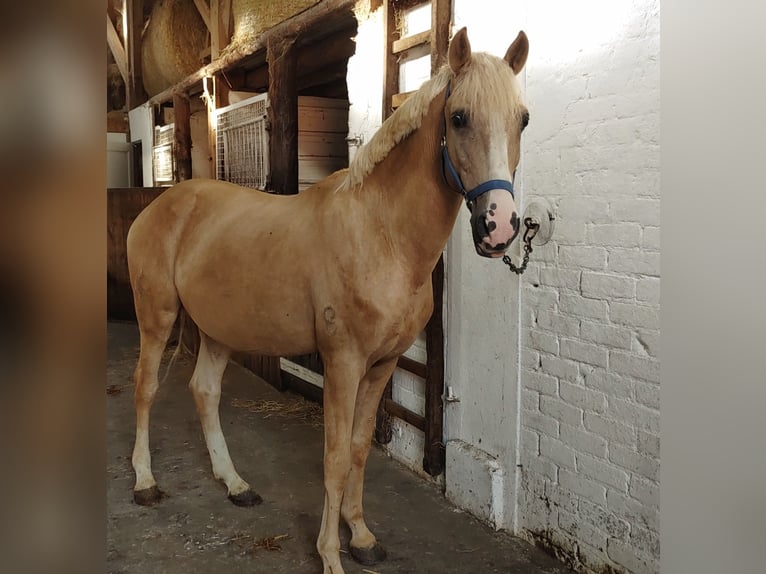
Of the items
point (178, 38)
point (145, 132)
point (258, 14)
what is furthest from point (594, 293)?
point (145, 132)

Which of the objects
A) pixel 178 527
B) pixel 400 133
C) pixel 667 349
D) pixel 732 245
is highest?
pixel 400 133

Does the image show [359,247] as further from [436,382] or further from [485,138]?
[436,382]

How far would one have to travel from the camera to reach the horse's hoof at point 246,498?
278 cm

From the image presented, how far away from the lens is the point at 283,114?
173 inches

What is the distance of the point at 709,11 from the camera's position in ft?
3.11

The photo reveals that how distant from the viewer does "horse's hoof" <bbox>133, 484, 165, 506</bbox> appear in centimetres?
279

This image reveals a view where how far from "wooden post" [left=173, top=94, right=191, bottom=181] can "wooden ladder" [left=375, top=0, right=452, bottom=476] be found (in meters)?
3.91

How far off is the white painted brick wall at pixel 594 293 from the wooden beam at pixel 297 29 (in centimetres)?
169

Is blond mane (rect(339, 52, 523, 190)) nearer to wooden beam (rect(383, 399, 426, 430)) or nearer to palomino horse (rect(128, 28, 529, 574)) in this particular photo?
palomino horse (rect(128, 28, 529, 574))

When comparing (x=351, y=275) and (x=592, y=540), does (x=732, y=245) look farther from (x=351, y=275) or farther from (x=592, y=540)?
(x=592, y=540)

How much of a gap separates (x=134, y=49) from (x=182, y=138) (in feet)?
8.51

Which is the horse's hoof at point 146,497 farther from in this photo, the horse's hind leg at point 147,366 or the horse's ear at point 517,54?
the horse's ear at point 517,54

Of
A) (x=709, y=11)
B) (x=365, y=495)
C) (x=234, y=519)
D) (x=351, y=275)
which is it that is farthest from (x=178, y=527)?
(x=709, y=11)

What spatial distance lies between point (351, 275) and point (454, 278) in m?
0.82
